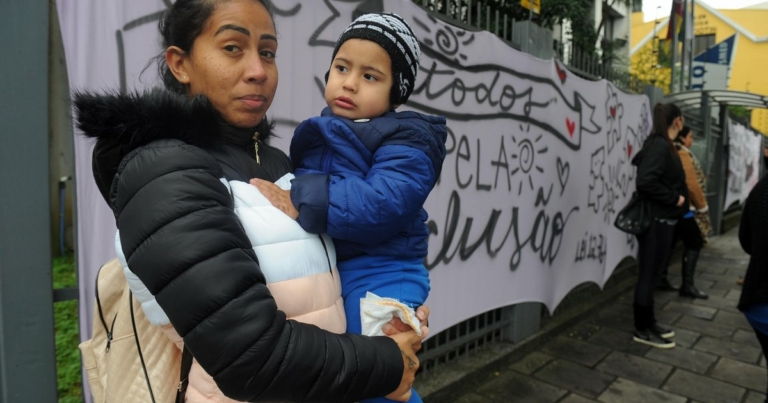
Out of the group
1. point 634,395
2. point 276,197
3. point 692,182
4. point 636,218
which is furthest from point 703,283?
point 276,197

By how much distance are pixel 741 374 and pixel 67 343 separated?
4.85 meters

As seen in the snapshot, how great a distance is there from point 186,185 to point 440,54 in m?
2.37

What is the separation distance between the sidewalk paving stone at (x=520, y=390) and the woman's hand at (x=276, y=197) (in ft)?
9.17

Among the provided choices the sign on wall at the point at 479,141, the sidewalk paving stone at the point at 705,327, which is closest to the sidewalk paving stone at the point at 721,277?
the sidewalk paving stone at the point at 705,327

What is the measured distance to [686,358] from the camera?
13.0 feet

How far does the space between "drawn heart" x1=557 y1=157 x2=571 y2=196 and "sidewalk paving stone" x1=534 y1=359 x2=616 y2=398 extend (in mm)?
1489

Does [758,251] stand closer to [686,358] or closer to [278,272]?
[686,358]

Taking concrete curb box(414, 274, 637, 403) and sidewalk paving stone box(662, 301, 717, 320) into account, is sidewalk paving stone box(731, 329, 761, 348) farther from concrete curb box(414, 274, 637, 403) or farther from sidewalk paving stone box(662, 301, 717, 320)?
concrete curb box(414, 274, 637, 403)

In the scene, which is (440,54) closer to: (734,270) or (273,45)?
(273,45)

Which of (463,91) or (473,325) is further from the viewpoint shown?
(473,325)

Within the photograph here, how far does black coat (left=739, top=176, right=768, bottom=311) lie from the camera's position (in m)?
2.26

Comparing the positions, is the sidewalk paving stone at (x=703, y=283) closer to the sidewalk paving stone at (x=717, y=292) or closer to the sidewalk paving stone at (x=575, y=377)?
the sidewalk paving stone at (x=717, y=292)

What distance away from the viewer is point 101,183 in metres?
0.98

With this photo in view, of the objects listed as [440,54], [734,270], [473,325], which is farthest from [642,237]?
[734,270]
